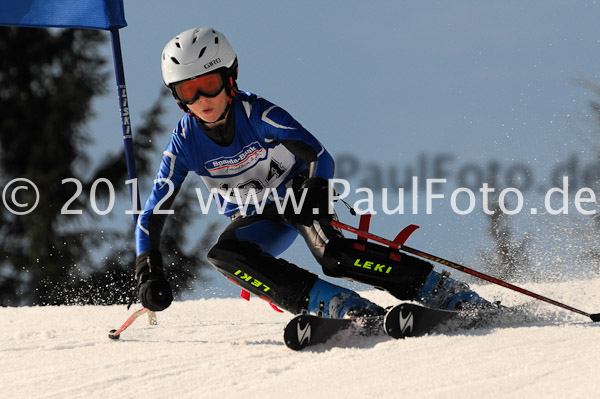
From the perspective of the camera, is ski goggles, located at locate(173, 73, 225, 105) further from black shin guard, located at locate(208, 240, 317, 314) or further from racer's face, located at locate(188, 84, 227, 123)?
black shin guard, located at locate(208, 240, 317, 314)

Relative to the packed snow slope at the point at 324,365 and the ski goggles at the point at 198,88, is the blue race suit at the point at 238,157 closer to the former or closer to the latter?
the ski goggles at the point at 198,88

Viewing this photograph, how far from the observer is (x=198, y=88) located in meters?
3.54

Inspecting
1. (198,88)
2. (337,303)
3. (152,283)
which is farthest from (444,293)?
(198,88)

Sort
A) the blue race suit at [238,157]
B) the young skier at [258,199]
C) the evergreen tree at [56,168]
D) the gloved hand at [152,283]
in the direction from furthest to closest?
the evergreen tree at [56,168] → the blue race suit at [238,157] → the gloved hand at [152,283] → the young skier at [258,199]

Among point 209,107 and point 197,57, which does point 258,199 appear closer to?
point 209,107

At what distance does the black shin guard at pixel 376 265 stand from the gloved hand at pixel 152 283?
892mm

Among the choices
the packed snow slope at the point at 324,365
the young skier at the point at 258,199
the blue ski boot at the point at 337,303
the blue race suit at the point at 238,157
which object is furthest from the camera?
the blue race suit at the point at 238,157

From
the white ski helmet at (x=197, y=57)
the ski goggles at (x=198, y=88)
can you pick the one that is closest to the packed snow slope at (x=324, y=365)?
the ski goggles at (x=198, y=88)

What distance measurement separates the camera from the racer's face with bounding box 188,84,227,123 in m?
3.56

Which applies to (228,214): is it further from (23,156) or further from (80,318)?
(23,156)

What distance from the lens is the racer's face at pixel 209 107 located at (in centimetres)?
356

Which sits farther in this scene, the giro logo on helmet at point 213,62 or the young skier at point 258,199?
the giro logo on helmet at point 213,62

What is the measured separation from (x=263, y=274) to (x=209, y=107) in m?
0.96

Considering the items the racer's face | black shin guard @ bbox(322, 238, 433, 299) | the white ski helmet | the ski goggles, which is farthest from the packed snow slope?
the white ski helmet
